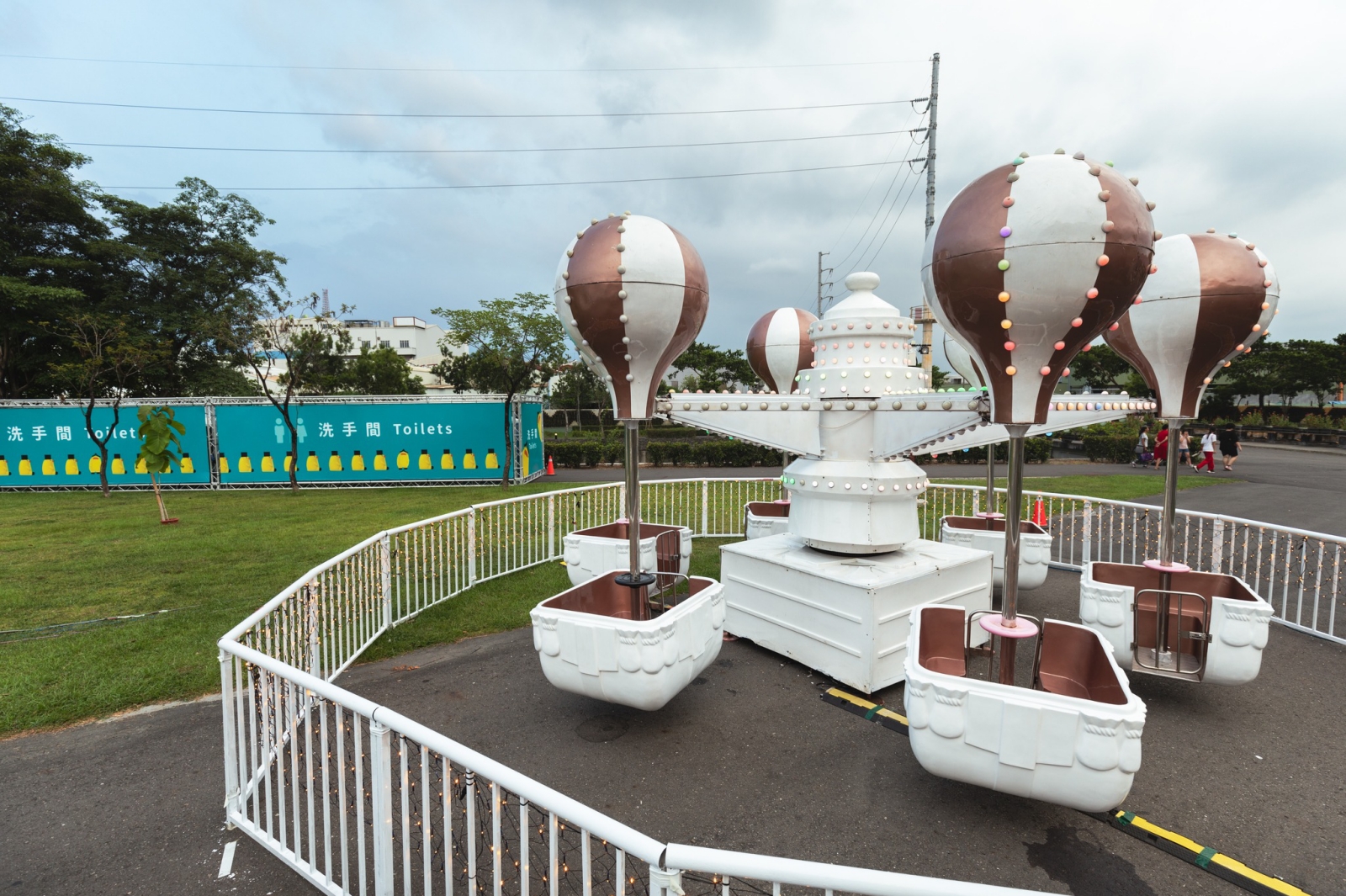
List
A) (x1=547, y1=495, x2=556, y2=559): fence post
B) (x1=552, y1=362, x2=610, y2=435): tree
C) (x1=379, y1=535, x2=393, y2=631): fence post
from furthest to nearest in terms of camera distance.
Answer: (x1=552, y1=362, x2=610, y2=435): tree, (x1=547, y1=495, x2=556, y2=559): fence post, (x1=379, y1=535, x2=393, y2=631): fence post

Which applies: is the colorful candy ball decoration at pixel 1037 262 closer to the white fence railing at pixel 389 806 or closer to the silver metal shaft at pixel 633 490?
the silver metal shaft at pixel 633 490

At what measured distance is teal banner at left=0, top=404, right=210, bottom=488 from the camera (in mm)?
16422

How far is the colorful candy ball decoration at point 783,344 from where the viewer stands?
278 inches

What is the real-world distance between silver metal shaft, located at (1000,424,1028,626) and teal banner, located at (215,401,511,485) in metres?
15.5

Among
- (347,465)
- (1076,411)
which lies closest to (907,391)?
(1076,411)

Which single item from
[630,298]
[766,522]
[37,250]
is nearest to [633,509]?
[630,298]

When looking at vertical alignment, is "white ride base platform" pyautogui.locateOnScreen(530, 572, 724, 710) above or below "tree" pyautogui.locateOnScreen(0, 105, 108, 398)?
below

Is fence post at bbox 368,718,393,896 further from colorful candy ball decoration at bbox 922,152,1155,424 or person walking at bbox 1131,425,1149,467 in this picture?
person walking at bbox 1131,425,1149,467

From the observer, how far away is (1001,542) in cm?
684

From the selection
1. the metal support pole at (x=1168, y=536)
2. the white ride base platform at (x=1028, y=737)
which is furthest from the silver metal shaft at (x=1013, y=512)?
the metal support pole at (x=1168, y=536)

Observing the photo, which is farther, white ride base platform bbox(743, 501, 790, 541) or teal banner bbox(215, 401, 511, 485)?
teal banner bbox(215, 401, 511, 485)

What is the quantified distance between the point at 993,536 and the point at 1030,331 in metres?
4.57

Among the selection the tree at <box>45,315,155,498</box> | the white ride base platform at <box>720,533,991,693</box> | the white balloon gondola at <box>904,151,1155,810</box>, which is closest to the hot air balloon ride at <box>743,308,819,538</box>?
the white ride base platform at <box>720,533,991,693</box>

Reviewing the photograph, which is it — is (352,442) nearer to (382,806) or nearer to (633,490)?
(633,490)
